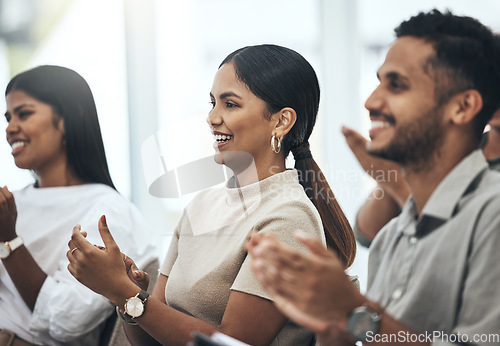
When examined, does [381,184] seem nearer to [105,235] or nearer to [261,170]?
[261,170]

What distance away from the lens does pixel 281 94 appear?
1.58 meters

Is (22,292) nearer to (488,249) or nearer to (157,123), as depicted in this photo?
(157,123)

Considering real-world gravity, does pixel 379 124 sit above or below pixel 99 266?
above

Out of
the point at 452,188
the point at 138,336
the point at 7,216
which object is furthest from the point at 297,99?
the point at 7,216

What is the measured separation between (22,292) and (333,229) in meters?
0.99

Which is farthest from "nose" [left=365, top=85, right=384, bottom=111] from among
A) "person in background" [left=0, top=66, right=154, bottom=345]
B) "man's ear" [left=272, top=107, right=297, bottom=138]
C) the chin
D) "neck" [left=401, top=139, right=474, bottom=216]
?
"person in background" [left=0, top=66, right=154, bottom=345]

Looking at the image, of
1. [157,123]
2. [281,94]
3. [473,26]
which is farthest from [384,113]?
[157,123]

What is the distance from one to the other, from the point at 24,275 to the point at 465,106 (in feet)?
4.62

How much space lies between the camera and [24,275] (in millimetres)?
1892

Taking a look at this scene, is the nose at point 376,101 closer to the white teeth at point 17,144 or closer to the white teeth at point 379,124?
the white teeth at point 379,124

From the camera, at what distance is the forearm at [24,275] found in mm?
1890

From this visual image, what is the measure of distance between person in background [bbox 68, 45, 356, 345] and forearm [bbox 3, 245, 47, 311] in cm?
40

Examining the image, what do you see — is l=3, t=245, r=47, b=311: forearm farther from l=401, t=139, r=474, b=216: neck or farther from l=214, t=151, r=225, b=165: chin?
l=401, t=139, r=474, b=216: neck

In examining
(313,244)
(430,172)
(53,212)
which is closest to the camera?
(313,244)
